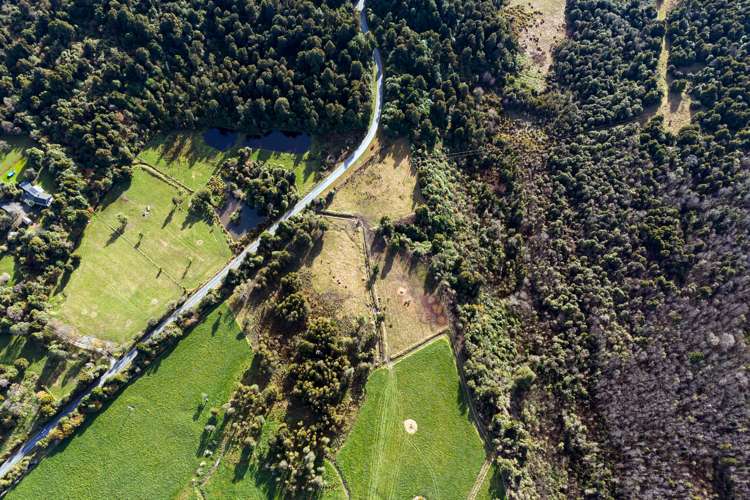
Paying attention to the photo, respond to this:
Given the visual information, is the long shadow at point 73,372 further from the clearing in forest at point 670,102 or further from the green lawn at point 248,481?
the clearing in forest at point 670,102

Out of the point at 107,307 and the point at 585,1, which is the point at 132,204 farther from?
the point at 585,1

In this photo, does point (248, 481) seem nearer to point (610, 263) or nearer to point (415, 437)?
point (415, 437)

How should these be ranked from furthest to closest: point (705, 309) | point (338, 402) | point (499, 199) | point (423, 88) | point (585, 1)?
point (585, 1)
point (423, 88)
point (499, 199)
point (705, 309)
point (338, 402)

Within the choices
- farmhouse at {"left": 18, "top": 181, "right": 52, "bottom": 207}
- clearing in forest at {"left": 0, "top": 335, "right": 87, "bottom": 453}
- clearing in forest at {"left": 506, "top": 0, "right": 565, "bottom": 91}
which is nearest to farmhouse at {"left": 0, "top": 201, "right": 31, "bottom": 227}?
farmhouse at {"left": 18, "top": 181, "right": 52, "bottom": 207}

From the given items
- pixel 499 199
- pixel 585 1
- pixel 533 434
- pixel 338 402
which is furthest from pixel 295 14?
pixel 533 434

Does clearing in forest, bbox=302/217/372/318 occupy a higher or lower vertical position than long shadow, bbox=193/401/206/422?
higher

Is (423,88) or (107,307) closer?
(107,307)

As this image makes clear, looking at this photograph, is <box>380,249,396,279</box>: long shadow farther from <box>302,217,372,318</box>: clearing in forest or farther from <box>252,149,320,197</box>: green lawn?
<box>252,149,320,197</box>: green lawn
